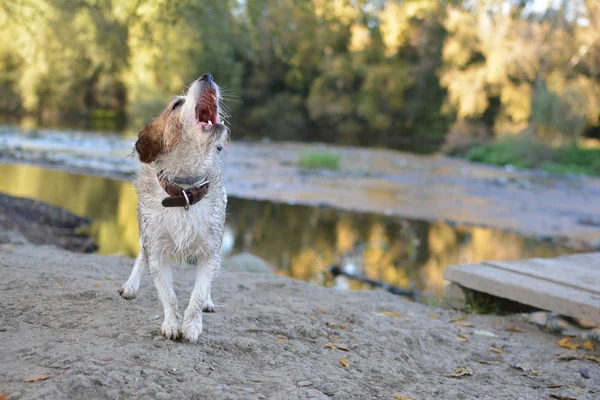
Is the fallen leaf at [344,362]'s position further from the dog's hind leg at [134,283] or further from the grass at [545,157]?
the grass at [545,157]

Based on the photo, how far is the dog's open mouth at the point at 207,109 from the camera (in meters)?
3.76

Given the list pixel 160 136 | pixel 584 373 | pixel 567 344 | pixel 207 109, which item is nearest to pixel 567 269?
pixel 567 344

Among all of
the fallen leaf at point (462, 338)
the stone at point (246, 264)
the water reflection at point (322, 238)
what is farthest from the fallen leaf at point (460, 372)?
the water reflection at point (322, 238)

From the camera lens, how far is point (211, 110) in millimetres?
3854

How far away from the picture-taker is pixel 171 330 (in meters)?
4.00

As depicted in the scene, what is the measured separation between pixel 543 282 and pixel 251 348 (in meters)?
3.29

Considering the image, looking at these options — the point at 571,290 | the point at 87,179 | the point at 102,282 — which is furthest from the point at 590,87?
the point at 102,282

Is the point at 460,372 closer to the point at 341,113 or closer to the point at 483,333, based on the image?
the point at 483,333

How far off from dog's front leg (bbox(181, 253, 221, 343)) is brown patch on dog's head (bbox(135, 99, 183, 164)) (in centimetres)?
76

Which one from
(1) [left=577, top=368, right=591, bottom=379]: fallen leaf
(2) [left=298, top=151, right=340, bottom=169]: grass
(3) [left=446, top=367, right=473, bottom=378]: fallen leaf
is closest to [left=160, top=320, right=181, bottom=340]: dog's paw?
(3) [left=446, top=367, right=473, bottom=378]: fallen leaf

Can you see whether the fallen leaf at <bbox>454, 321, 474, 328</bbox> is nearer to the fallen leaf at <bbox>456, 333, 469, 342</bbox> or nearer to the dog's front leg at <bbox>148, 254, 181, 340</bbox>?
the fallen leaf at <bbox>456, 333, 469, 342</bbox>

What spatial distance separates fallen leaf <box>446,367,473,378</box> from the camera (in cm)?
443

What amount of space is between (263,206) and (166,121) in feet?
39.8

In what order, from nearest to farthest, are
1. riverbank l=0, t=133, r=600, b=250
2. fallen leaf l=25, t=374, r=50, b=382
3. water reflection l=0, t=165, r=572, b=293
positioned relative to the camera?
fallen leaf l=25, t=374, r=50, b=382 < water reflection l=0, t=165, r=572, b=293 < riverbank l=0, t=133, r=600, b=250
